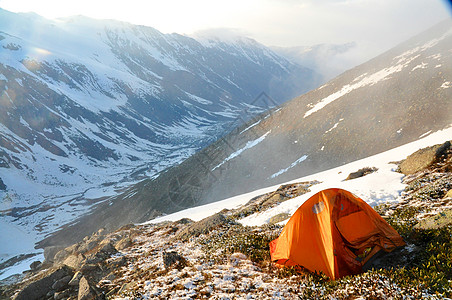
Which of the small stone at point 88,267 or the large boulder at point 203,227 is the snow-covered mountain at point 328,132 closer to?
the large boulder at point 203,227

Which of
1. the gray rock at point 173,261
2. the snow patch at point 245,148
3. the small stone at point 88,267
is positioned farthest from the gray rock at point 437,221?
the snow patch at point 245,148

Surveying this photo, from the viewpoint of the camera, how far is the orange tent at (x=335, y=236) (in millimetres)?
9336

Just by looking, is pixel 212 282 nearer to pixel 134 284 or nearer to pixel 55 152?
pixel 134 284

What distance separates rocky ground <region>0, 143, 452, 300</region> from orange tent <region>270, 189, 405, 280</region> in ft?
1.59

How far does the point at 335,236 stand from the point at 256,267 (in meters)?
3.56

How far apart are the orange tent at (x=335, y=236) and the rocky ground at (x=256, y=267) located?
485 millimetres

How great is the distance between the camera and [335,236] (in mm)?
9516

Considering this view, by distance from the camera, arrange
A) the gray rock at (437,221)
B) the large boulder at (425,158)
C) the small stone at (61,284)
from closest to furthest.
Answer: the gray rock at (437,221)
the small stone at (61,284)
the large boulder at (425,158)

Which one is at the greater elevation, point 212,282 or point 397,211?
point 212,282

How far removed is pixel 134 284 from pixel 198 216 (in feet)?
59.4

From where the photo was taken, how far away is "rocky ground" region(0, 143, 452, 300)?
7.80 meters

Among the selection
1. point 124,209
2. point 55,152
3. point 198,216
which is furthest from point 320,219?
point 55,152

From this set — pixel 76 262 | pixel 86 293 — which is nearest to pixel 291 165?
pixel 76 262

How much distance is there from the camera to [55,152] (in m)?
170
